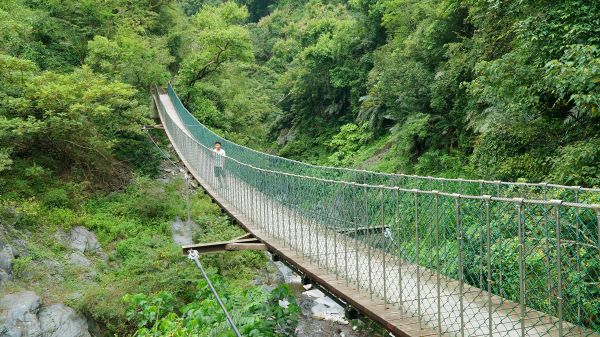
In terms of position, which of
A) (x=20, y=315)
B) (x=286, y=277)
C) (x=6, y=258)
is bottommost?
(x=286, y=277)

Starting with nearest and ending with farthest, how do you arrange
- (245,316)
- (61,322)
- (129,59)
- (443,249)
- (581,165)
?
1. (443,249)
2. (245,316)
3. (581,165)
4. (61,322)
5. (129,59)

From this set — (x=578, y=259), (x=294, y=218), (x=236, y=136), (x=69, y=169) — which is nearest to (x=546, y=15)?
(x=294, y=218)

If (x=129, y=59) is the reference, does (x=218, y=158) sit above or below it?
below

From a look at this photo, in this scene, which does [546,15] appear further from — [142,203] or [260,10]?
[260,10]

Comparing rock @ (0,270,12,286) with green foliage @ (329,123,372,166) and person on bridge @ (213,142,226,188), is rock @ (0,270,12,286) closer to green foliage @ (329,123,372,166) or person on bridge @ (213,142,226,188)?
person on bridge @ (213,142,226,188)

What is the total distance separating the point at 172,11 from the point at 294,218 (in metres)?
19.3

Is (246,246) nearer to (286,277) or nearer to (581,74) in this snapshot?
(581,74)

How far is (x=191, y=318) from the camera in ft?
20.4

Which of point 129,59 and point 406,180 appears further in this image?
point 129,59

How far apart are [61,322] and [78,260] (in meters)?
2.36

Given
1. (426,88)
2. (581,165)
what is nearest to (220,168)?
(581,165)

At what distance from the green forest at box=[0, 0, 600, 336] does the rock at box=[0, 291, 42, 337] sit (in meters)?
0.38

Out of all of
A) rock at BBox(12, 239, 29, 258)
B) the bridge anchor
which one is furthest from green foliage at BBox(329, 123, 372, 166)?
the bridge anchor

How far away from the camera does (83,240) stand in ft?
37.7
